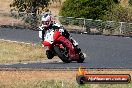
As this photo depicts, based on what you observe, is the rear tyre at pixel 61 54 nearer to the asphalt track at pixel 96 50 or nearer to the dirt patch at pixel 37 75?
the asphalt track at pixel 96 50

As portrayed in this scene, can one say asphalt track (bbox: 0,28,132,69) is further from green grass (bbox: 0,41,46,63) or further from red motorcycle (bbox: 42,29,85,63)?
green grass (bbox: 0,41,46,63)

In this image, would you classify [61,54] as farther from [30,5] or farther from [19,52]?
[30,5]

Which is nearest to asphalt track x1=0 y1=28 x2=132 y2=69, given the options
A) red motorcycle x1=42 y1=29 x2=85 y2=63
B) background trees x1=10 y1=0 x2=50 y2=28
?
red motorcycle x1=42 y1=29 x2=85 y2=63

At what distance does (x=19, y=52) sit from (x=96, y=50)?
4109 mm

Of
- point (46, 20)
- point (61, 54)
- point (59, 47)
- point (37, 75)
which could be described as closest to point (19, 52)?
point (61, 54)

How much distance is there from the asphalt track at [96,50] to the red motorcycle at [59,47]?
13.2 inches

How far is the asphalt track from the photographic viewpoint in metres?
20.9

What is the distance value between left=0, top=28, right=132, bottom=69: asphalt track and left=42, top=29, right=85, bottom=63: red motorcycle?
335 mm

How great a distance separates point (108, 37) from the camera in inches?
1443

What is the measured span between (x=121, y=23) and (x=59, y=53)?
65.0 feet

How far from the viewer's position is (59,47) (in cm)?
1994

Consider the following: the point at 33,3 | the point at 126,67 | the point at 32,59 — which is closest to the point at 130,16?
the point at 33,3

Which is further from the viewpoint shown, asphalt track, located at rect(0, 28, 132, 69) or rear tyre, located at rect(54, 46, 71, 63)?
asphalt track, located at rect(0, 28, 132, 69)

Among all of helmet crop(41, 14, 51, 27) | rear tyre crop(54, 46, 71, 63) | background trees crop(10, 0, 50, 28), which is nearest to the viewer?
helmet crop(41, 14, 51, 27)
